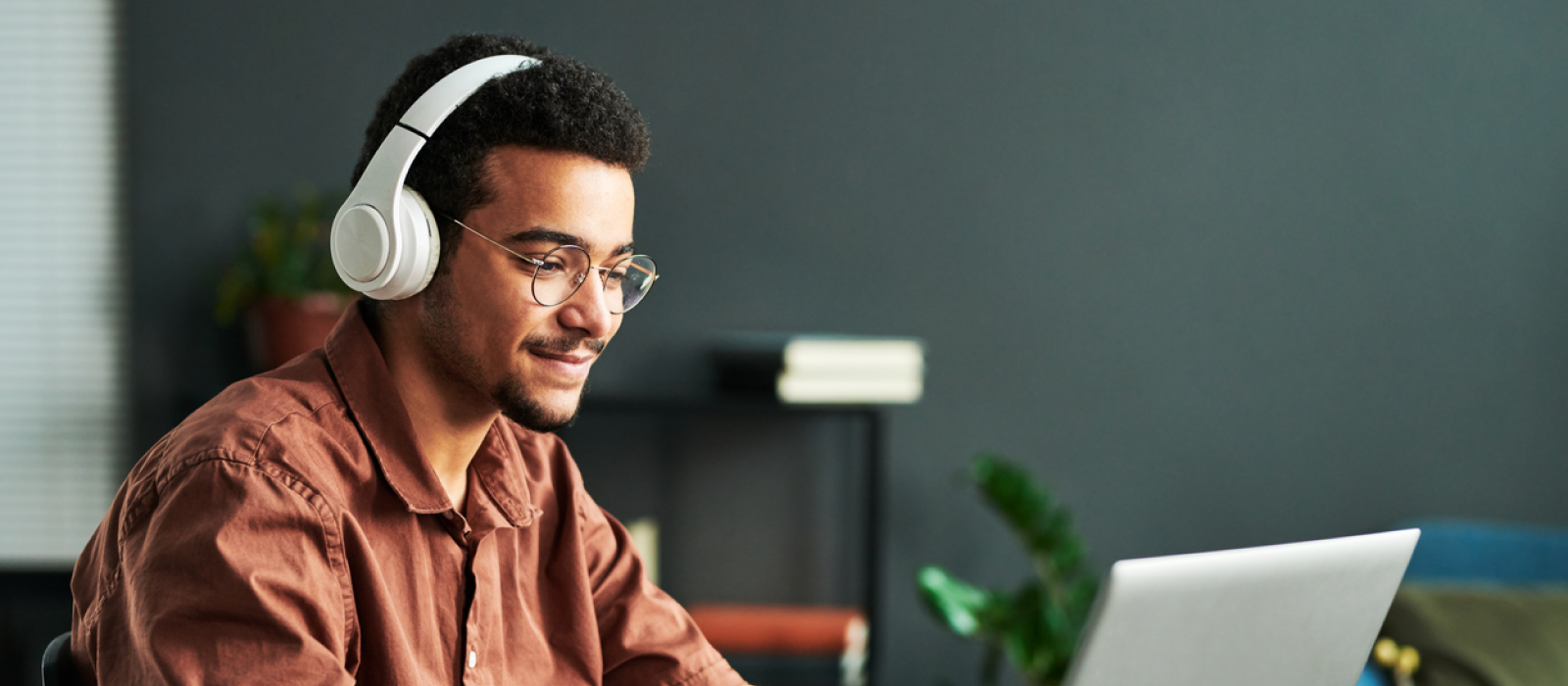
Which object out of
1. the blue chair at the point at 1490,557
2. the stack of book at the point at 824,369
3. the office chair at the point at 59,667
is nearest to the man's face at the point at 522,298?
the office chair at the point at 59,667

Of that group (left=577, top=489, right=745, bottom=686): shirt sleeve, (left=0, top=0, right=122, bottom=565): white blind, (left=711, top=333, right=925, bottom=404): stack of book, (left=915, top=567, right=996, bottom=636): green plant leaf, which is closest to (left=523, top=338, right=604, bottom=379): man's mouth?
(left=577, top=489, right=745, bottom=686): shirt sleeve

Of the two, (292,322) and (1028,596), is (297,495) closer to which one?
(292,322)

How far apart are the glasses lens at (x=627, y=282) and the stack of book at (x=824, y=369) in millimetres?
1316

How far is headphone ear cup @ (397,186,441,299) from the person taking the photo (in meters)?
1.08

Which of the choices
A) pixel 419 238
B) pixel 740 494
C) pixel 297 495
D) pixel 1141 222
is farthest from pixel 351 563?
pixel 1141 222

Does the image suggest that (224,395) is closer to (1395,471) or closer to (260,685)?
(260,685)

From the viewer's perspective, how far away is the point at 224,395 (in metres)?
0.98

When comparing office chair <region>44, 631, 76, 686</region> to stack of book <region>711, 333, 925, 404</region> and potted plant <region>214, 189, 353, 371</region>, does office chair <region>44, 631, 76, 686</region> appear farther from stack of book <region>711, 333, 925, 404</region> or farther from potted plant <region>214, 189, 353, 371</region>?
stack of book <region>711, 333, 925, 404</region>

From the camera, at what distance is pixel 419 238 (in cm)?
108

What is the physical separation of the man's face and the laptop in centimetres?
55

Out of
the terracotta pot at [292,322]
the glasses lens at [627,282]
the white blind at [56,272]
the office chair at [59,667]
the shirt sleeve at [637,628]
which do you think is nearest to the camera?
the office chair at [59,667]

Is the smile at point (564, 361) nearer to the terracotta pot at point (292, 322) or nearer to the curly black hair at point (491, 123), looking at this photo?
the curly black hair at point (491, 123)

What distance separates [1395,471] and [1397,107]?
894mm

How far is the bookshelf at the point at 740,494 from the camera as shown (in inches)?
111
